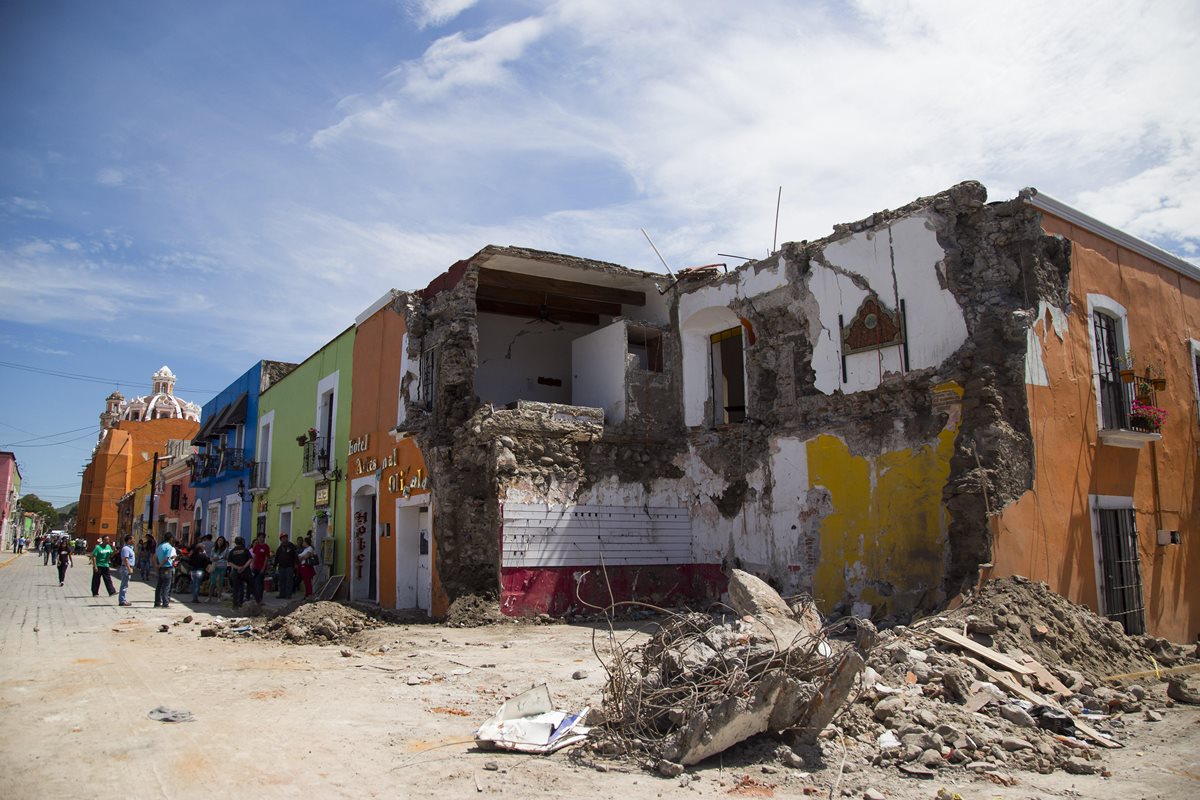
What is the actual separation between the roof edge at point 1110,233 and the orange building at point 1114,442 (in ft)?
0.07

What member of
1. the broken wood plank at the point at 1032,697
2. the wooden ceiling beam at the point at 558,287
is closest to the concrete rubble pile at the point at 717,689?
the broken wood plank at the point at 1032,697

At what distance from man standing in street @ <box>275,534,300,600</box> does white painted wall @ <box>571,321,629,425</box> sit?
297 inches

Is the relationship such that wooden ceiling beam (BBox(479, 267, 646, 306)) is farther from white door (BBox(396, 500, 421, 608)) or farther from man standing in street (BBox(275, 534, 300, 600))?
man standing in street (BBox(275, 534, 300, 600))

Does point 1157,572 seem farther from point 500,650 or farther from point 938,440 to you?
point 500,650

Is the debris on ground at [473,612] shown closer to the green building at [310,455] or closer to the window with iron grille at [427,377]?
the window with iron grille at [427,377]

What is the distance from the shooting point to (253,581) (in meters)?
17.1

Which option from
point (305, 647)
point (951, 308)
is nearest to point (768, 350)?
point (951, 308)

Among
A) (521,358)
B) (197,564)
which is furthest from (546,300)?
(197,564)

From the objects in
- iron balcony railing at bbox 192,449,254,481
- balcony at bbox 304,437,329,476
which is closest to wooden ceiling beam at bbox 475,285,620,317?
balcony at bbox 304,437,329,476

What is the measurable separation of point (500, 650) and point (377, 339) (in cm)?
1015

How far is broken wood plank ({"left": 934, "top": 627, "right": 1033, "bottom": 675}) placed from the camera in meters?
8.06

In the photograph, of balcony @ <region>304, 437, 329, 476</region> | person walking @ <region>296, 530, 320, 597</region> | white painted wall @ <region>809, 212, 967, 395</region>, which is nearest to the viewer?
white painted wall @ <region>809, 212, 967, 395</region>

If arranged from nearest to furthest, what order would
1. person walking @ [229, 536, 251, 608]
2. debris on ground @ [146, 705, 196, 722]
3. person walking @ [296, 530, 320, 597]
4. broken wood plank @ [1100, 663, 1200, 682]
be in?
debris on ground @ [146, 705, 196, 722] < broken wood plank @ [1100, 663, 1200, 682] < person walking @ [229, 536, 251, 608] < person walking @ [296, 530, 320, 597]

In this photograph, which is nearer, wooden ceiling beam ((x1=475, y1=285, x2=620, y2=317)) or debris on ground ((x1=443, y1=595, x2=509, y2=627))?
debris on ground ((x1=443, y1=595, x2=509, y2=627))
